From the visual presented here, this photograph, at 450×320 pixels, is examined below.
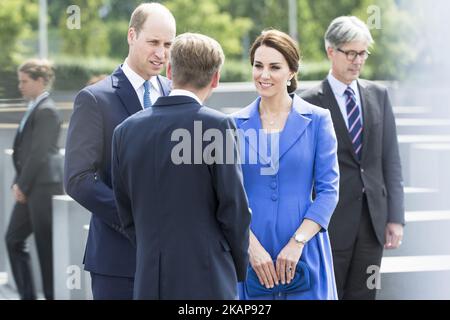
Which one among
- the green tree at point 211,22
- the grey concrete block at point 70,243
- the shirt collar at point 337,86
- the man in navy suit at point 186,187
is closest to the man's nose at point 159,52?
the man in navy suit at point 186,187

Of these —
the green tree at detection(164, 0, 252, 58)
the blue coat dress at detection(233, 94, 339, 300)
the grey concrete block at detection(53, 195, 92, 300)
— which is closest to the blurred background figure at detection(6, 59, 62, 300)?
the grey concrete block at detection(53, 195, 92, 300)

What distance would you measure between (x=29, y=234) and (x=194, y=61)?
466 cm

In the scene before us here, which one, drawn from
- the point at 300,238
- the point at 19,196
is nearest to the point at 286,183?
the point at 300,238

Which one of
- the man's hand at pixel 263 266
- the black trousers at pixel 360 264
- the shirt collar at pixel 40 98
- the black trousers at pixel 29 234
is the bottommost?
the black trousers at pixel 29 234

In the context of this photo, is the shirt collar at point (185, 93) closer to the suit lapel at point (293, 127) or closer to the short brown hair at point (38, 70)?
the suit lapel at point (293, 127)

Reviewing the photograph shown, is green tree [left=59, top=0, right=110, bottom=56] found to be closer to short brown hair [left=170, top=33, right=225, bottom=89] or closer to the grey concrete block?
the grey concrete block

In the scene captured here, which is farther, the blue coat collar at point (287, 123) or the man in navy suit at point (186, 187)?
the blue coat collar at point (287, 123)

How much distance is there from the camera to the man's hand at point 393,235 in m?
5.64

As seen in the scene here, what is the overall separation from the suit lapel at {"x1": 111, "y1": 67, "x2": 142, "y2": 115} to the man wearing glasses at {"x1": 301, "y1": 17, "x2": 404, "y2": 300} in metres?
1.47

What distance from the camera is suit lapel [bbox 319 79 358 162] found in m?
5.51

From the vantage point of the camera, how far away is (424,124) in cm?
971

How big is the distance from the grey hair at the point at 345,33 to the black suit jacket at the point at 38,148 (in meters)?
2.96

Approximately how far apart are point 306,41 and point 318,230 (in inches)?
879
